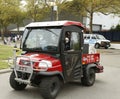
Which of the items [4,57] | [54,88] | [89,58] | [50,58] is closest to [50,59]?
[50,58]

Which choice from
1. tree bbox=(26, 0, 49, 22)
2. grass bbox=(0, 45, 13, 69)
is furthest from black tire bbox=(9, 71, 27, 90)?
tree bbox=(26, 0, 49, 22)

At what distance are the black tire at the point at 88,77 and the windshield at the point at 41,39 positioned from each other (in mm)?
1826

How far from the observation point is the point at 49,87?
24.5 feet

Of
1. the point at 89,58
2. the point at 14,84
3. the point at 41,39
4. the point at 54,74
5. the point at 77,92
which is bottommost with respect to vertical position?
the point at 77,92

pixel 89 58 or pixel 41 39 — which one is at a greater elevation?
pixel 41 39

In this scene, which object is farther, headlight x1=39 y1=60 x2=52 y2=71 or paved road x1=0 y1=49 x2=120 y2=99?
paved road x1=0 y1=49 x2=120 y2=99

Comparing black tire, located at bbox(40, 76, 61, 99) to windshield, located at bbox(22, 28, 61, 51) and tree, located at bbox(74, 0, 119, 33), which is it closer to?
windshield, located at bbox(22, 28, 61, 51)

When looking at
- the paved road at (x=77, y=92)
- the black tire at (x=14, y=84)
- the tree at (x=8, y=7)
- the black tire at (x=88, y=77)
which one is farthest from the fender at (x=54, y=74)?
the tree at (x=8, y=7)

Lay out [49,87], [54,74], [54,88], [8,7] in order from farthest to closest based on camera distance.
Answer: [8,7] < [54,88] < [54,74] < [49,87]

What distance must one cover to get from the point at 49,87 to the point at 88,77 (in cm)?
230

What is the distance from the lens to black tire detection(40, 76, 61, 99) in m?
7.44

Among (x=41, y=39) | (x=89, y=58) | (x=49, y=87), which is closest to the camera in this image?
(x=49, y=87)

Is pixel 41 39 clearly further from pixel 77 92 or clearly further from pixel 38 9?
pixel 38 9

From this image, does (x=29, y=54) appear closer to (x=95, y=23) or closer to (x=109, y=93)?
(x=109, y=93)
